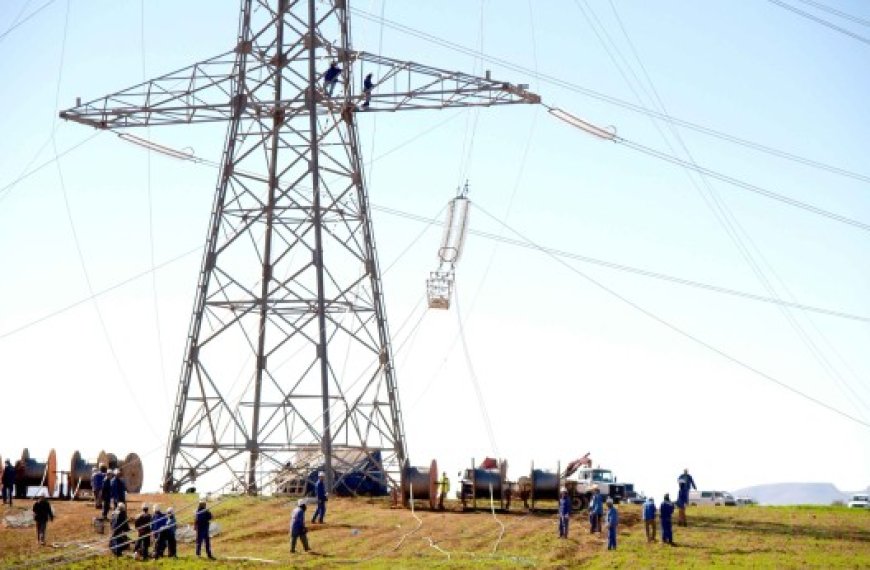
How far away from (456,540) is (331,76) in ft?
61.7

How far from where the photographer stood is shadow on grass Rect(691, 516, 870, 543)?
41.5 m

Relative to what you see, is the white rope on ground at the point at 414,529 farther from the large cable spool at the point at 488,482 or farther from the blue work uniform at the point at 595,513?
the blue work uniform at the point at 595,513

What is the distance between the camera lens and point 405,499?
154 ft

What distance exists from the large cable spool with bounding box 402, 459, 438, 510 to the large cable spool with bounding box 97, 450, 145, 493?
11171 millimetres

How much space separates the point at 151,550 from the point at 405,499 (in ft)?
34.6

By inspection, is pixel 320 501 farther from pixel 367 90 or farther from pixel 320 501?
pixel 367 90

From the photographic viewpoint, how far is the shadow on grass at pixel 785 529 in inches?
1633

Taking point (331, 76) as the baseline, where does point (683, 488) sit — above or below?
below

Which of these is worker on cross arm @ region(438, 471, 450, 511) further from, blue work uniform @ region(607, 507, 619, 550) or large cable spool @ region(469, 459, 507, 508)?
blue work uniform @ region(607, 507, 619, 550)

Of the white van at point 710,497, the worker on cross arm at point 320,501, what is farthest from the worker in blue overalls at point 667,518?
the white van at point 710,497

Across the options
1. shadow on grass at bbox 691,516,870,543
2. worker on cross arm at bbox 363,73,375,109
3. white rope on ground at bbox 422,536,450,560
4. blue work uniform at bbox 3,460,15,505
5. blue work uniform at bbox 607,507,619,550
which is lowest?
white rope on ground at bbox 422,536,450,560

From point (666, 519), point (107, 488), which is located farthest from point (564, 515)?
point (107, 488)

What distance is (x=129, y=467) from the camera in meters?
52.5

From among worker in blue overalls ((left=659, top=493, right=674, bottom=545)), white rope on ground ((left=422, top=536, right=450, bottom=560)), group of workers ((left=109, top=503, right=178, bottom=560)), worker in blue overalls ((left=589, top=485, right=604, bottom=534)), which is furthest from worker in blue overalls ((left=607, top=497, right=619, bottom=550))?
group of workers ((left=109, top=503, right=178, bottom=560))
